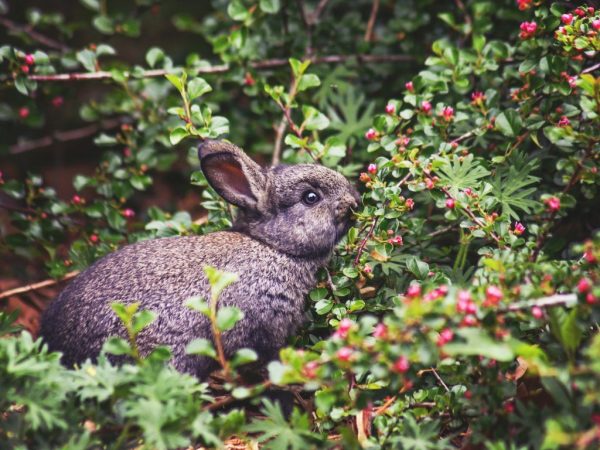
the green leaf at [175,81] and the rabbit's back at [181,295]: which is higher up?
the green leaf at [175,81]

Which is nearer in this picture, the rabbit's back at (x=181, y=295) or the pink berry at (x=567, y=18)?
the pink berry at (x=567, y=18)

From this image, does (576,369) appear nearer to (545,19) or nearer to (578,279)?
(578,279)

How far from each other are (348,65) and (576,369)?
367 centimetres

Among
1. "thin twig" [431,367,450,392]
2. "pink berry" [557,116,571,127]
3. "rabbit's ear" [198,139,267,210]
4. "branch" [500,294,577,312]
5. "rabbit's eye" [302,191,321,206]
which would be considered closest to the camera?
"branch" [500,294,577,312]

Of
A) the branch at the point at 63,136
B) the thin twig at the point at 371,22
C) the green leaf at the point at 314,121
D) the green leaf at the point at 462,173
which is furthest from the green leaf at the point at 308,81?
the branch at the point at 63,136

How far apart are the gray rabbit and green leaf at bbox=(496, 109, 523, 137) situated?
3.16 feet

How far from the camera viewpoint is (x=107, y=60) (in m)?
8.02

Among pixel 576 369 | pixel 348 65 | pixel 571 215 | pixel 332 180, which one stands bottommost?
pixel 571 215

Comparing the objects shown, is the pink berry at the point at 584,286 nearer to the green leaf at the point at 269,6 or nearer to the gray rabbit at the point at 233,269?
the gray rabbit at the point at 233,269

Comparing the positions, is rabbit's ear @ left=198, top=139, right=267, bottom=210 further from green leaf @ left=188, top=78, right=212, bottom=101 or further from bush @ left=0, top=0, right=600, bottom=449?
green leaf @ left=188, top=78, right=212, bottom=101

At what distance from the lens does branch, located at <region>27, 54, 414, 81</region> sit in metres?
4.86

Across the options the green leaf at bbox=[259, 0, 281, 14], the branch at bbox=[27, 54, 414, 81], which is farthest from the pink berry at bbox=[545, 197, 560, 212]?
the green leaf at bbox=[259, 0, 281, 14]

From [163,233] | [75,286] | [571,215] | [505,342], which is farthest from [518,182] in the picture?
[75,286]

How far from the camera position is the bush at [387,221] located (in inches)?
110
